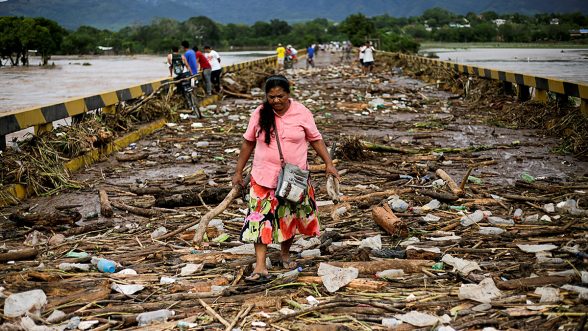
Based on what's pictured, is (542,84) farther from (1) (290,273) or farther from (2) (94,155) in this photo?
(1) (290,273)

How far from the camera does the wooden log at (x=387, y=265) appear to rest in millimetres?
4539

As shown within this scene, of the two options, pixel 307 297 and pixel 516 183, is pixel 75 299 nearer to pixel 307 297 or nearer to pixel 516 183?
pixel 307 297

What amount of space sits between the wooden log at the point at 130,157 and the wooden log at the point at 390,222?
15.7 feet

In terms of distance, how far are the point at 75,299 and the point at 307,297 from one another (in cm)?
148

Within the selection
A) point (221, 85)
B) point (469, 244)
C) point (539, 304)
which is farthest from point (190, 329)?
point (221, 85)

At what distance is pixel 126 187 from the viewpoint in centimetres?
768

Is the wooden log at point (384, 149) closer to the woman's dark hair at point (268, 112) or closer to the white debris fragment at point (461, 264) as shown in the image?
the white debris fragment at point (461, 264)

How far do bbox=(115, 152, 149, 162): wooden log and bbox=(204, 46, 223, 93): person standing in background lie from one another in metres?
9.92

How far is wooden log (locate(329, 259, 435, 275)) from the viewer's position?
454cm

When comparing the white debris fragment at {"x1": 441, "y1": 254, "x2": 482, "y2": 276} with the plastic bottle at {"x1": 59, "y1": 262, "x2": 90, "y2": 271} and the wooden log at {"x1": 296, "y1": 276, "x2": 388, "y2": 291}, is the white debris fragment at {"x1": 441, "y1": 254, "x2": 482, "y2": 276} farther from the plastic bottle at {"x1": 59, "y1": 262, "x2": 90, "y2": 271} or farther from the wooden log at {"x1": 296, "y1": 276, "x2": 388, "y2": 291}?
the plastic bottle at {"x1": 59, "y1": 262, "x2": 90, "y2": 271}

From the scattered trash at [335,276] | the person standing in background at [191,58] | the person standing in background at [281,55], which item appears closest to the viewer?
the scattered trash at [335,276]

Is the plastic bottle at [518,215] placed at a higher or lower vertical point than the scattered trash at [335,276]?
lower

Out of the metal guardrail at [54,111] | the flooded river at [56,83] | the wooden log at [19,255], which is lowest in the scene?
the flooded river at [56,83]

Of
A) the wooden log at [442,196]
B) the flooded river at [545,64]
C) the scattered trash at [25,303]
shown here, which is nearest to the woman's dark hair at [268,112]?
the scattered trash at [25,303]
